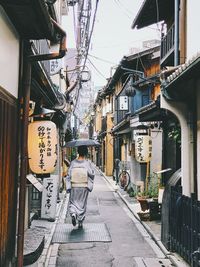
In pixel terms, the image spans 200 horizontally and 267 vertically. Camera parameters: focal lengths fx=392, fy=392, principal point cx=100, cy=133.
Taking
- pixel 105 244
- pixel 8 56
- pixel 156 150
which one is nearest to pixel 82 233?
pixel 105 244

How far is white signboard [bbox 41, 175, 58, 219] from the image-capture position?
1452 centimetres

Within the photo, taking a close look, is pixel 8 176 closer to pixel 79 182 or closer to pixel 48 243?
pixel 48 243

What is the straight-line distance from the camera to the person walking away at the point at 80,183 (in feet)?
43.3

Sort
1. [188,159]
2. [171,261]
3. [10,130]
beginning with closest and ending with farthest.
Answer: [10,130]
[171,261]
[188,159]

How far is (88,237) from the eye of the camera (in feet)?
38.6

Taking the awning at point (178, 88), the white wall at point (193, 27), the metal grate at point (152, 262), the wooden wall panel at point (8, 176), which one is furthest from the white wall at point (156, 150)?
the wooden wall panel at point (8, 176)

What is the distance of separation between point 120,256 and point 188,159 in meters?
3.06

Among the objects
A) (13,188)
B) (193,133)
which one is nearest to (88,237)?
(193,133)

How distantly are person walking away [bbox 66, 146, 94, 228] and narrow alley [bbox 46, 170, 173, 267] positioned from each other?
2.61 feet

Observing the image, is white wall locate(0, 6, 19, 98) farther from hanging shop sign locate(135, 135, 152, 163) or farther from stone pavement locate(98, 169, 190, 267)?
hanging shop sign locate(135, 135, 152, 163)

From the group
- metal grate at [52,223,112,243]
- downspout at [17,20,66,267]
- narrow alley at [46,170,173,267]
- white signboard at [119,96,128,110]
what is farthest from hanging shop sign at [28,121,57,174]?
white signboard at [119,96,128,110]

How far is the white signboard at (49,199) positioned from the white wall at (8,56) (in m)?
8.18

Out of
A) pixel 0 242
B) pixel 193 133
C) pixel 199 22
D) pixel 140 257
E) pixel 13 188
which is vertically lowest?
pixel 140 257

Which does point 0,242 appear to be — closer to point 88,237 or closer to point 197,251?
point 197,251
